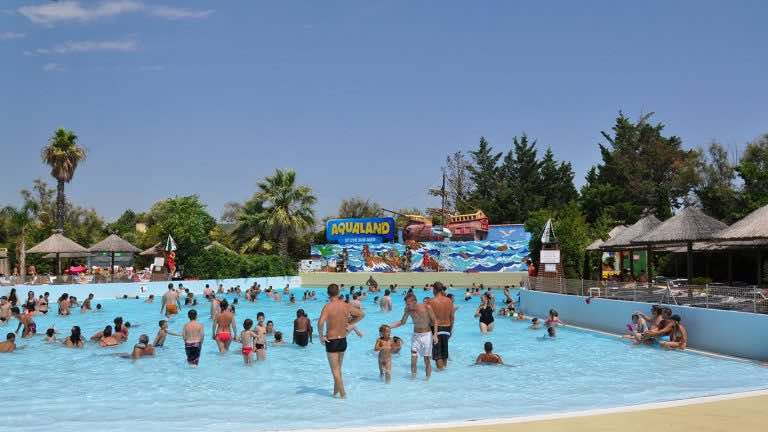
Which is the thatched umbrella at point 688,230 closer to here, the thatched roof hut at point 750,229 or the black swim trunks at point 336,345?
the thatched roof hut at point 750,229

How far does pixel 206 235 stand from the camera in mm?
47656

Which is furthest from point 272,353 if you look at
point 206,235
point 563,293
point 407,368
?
point 206,235

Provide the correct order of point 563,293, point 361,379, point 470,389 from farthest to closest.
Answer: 1. point 563,293
2. point 361,379
3. point 470,389

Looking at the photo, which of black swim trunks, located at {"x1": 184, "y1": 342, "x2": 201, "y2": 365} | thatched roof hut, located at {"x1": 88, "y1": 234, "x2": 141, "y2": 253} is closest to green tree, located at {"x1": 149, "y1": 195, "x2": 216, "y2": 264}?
thatched roof hut, located at {"x1": 88, "y1": 234, "x2": 141, "y2": 253}

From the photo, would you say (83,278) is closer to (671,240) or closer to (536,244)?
(536,244)

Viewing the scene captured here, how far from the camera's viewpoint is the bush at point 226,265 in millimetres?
43000

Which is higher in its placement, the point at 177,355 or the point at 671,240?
the point at 671,240

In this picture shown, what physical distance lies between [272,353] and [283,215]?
34.6 meters

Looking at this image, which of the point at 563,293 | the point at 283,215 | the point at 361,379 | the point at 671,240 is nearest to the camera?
the point at 361,379

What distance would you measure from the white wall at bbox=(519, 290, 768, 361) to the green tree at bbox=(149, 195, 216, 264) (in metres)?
29.6

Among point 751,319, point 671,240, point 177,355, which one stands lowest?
point 177,355

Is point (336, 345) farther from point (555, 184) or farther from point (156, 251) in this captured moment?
point (555, 184)

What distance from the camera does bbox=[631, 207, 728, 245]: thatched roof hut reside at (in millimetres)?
21188

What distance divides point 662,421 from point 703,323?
28.7 feet
